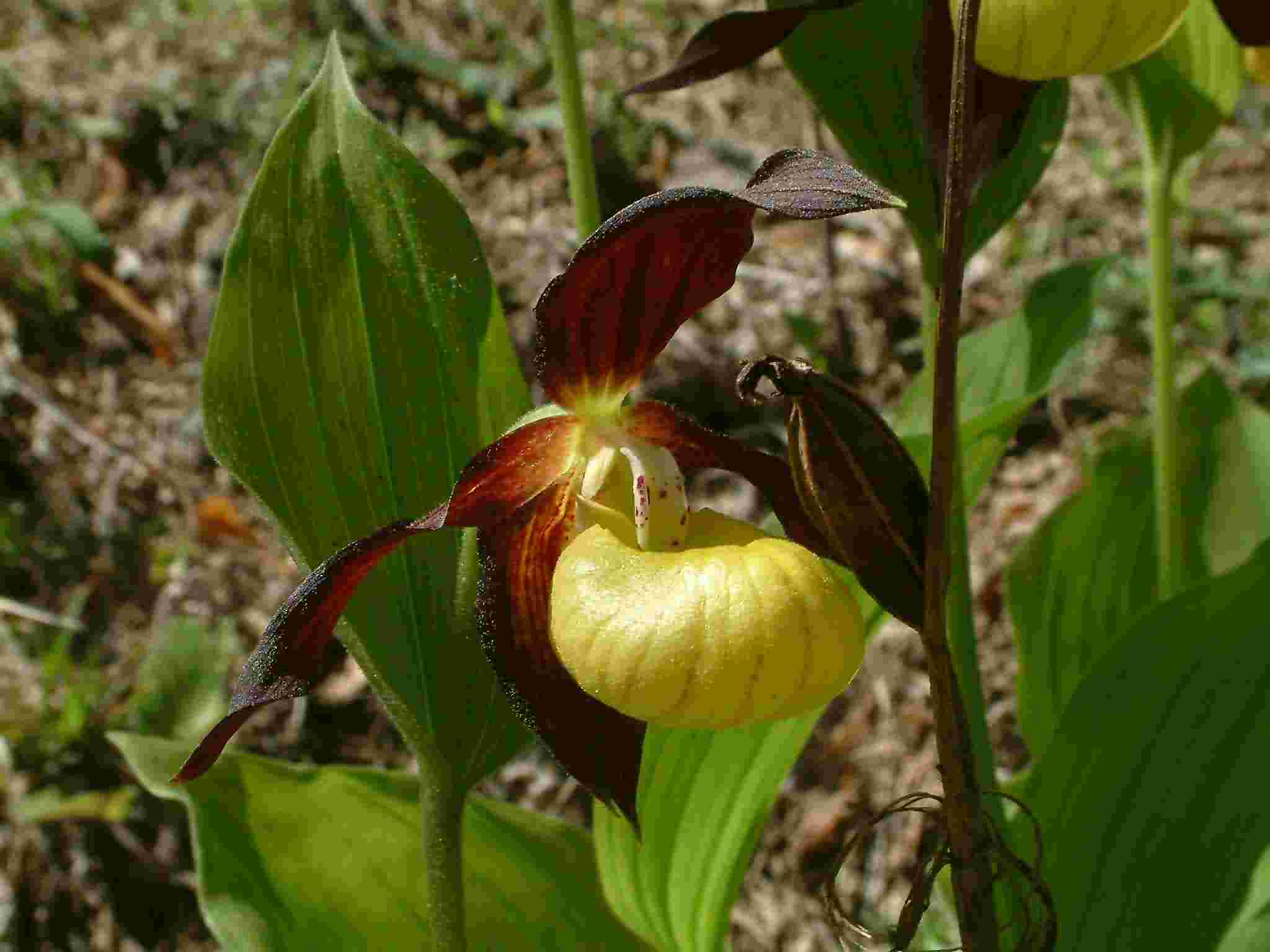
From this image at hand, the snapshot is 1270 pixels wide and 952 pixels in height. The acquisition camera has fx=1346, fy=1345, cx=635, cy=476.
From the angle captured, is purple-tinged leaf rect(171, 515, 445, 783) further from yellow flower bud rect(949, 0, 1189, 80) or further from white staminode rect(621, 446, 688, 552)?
yellow flower bud rect(949, 0, 1189, 80)

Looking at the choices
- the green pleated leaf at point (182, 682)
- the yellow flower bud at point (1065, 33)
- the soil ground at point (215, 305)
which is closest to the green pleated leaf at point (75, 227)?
the soil ground at point (215, 305)

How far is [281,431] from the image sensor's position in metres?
1.47

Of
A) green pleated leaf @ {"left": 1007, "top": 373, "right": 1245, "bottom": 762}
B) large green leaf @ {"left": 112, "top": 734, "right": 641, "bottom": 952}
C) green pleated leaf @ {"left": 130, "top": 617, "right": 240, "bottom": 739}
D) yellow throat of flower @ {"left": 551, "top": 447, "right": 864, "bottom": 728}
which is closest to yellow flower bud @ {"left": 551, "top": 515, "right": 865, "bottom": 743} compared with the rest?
yellow throat of flower @ {"left": 551, "top": 447, "right": 864, "bottom": 728}

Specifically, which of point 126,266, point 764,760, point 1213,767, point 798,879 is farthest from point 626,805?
point 126,266

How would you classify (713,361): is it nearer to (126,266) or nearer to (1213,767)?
(126,266)

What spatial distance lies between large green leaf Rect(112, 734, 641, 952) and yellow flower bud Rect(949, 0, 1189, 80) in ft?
3.82

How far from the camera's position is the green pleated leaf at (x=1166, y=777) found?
1.70 meters

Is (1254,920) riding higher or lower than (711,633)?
lower

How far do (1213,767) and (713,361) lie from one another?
1905 mm

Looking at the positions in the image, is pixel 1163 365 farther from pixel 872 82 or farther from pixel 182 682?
pixel 182 682

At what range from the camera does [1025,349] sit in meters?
2.11

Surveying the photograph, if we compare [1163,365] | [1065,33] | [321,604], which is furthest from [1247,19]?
[321,604]

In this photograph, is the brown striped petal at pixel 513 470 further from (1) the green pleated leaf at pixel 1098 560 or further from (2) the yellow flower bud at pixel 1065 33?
(1) the green pleated leaf at pixel 1098 560

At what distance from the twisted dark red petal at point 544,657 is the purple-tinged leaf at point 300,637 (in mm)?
143
